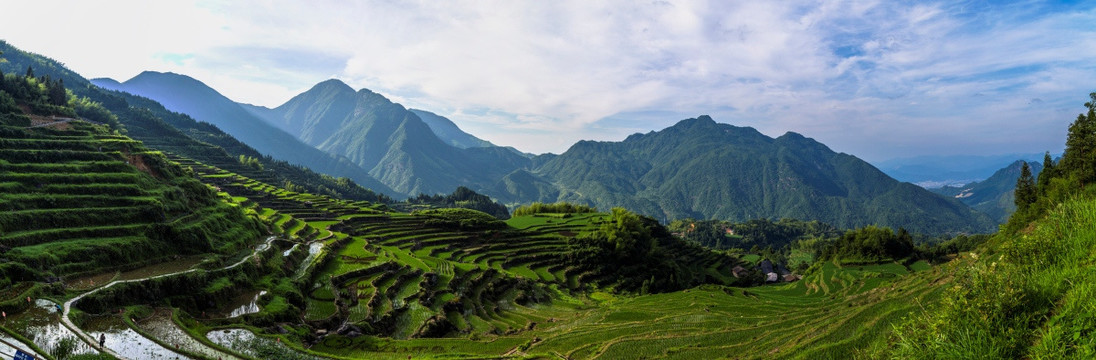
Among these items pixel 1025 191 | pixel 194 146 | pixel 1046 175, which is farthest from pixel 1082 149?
pixel 194 146

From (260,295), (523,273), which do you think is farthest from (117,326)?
(523,273)

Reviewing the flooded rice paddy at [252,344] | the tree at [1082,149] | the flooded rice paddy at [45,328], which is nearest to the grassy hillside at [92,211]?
the flooded rice paddy at [45,328]

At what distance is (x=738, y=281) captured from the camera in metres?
82.6

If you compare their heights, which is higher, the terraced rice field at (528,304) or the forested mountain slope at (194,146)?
the forested mountain slope at (194,146)

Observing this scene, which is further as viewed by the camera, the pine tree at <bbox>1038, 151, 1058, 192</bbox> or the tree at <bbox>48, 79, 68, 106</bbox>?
the tree at <bbox>48, 79, 68, 106</bbox>

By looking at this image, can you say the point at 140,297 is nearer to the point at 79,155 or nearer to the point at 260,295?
the point at 260,295

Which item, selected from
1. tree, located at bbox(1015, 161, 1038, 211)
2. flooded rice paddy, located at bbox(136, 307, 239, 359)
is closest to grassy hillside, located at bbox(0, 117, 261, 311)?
flooded rice paddy, located at bbox(136, 307, 239, 359)

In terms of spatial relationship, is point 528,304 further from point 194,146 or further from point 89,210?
point 194,146

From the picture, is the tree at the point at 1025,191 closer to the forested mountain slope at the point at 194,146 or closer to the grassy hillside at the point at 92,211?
the grassy hillside at the point at 92,211

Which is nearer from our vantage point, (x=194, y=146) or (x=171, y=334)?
(x=171, y=334)

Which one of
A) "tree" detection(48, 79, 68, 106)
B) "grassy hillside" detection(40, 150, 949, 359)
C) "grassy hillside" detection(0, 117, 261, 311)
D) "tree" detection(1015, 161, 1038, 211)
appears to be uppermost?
"tree" detection(48, 79, 68, 106)

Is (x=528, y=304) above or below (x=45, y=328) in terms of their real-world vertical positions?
below

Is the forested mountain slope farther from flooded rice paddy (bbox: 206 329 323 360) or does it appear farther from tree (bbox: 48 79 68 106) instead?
flooded rice paddy (bbox: 206 329 323 360)

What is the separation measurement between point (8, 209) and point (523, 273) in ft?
152
